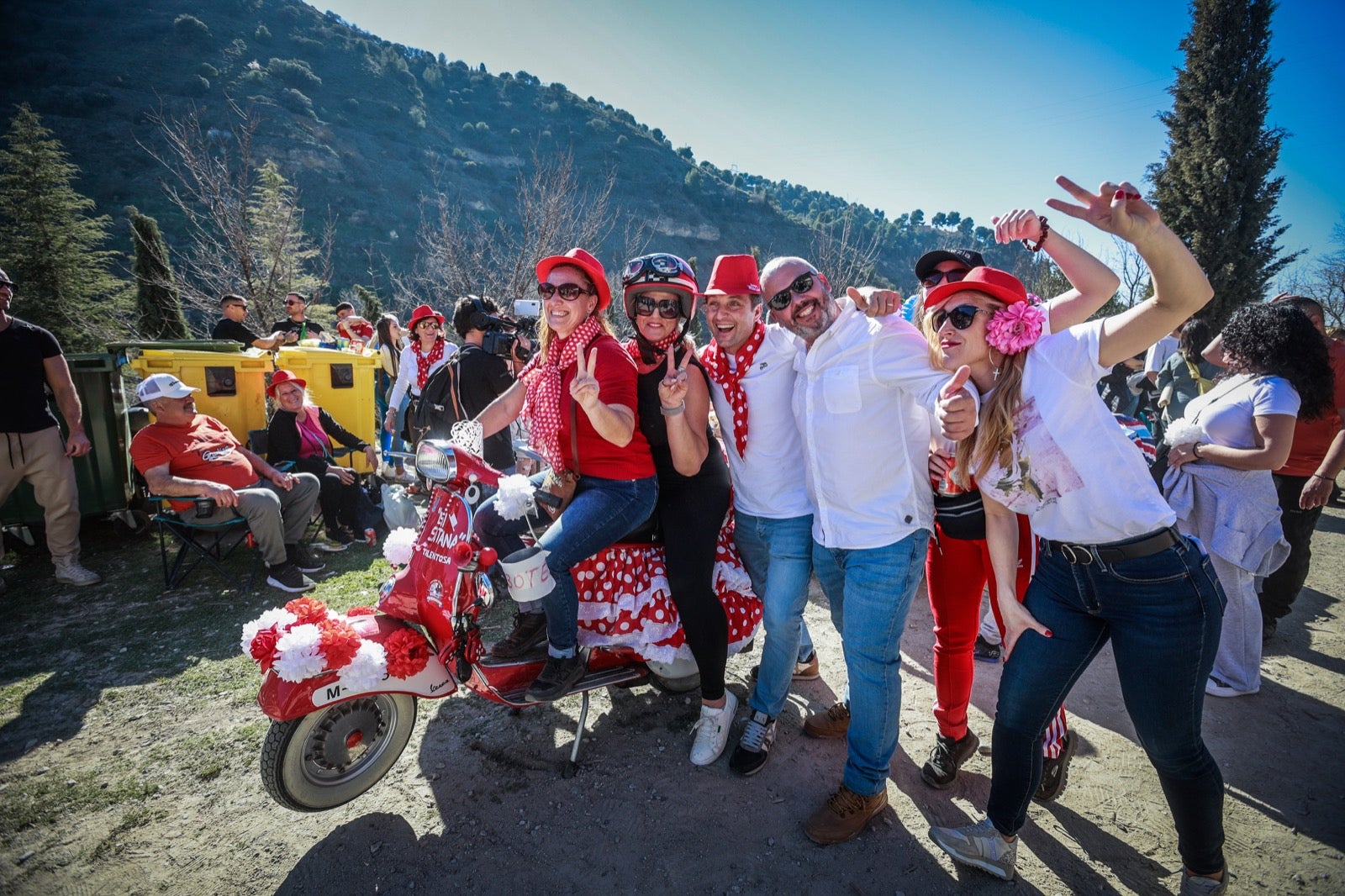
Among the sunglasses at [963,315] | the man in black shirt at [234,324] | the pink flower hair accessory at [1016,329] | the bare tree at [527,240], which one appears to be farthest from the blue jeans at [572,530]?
the bare tree at [527,240]

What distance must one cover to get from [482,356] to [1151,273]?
479 cm

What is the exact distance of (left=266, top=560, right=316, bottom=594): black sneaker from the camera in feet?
15.8

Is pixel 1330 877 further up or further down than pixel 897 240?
further down

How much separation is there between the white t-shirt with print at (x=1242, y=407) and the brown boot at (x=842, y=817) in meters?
2.96

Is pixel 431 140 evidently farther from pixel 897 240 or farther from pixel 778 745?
pixel 778 745

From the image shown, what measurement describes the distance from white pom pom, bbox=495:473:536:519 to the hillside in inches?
951

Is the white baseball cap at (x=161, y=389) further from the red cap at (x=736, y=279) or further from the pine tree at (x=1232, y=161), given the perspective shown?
the pine tree at (x=1232, y=161)

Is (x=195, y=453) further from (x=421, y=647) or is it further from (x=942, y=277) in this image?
(x=942, y=277)

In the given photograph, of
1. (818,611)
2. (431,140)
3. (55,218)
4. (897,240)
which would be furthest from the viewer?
(897,240)

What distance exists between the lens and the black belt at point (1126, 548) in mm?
1786

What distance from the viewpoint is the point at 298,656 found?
2219 mm

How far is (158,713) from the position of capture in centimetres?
322

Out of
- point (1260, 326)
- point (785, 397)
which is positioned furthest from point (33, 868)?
point (1260, 326)

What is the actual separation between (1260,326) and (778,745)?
12.1 ft
